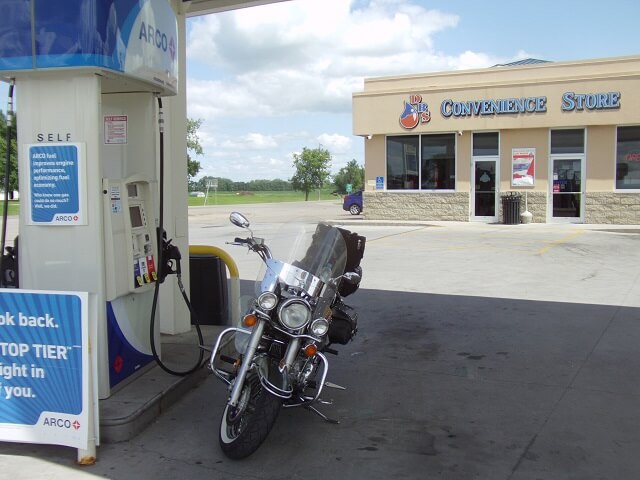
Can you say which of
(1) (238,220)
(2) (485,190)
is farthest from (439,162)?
(1) (238,220)

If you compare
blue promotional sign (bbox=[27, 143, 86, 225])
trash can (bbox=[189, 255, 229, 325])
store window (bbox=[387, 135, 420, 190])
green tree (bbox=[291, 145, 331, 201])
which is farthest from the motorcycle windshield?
green tree (bbox=[291, 145, 331, 201])

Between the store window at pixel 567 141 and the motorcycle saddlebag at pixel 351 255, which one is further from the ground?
the store window at pixel 567 141

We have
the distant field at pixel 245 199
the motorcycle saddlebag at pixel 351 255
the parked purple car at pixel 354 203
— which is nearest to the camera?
the motorcycle saddlebag at pixel 351 255

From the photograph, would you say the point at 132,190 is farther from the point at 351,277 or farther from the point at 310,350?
the point at 310,350

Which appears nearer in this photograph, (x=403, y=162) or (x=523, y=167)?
(x=523, y=167)

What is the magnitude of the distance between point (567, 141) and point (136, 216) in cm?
1970

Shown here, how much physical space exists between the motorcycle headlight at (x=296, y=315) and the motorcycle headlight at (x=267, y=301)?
90mm

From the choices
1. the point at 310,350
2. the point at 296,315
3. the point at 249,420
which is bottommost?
the point at 249,420

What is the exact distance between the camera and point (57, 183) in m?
4.31

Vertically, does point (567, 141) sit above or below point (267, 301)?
above

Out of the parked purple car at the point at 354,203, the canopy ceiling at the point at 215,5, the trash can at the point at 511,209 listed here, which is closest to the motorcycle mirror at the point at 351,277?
the canopy ceiling at the point at 215,5

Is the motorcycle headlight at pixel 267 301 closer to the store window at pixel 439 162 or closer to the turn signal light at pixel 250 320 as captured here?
the turn signal light at pixel 250 320

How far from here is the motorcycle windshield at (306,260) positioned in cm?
397

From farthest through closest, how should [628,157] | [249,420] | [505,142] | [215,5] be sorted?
[505,142], [628,157], [215,5], [249,420]
